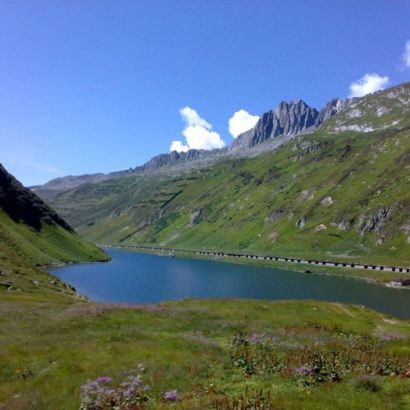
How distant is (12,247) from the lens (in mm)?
186375

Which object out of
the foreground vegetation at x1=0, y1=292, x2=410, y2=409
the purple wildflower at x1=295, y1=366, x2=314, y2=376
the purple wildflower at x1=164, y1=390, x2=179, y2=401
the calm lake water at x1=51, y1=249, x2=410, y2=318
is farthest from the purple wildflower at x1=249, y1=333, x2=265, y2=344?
the calm lake water at x1=51, y1=249, x2=410, y2=318

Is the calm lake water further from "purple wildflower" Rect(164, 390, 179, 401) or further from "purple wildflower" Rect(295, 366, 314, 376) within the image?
"purple wildflower" Rect(164, 390, 179, 401)

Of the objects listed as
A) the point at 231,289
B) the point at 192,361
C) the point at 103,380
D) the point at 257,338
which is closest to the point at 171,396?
the point at 103,380

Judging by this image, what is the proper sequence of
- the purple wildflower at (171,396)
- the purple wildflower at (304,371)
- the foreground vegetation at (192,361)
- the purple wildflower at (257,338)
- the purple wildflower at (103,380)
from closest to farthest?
1. the foreground vegetation at (192,361)
2. the purple wildflower at (171,396)
3. the purple wildflower at (304,371)
4. the purple wildflower at (103,380)
5. the purple wildflower at (257,338)

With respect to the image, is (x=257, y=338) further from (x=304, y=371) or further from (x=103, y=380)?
(x=103, y=380)

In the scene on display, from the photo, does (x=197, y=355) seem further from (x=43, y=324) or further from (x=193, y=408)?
(x=43, y=324)

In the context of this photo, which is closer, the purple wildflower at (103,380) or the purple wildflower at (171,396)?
the purple wildflower at (171,396)

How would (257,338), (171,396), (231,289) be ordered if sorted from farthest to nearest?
(231,289) → (257,338) → (171,396)

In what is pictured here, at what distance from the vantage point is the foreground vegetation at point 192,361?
25.4 metres

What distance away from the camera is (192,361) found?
33750 millimetres

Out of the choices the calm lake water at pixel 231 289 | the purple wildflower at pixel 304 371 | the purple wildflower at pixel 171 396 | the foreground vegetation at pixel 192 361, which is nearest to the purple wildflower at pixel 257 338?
the foreground vegetation at pixel 192 361

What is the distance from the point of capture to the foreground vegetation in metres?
25.4

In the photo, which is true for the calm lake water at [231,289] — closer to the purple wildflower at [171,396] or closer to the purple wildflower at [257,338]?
the purple wildflower at [257,338]

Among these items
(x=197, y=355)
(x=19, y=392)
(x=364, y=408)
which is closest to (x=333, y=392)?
(x=364, y=408)
